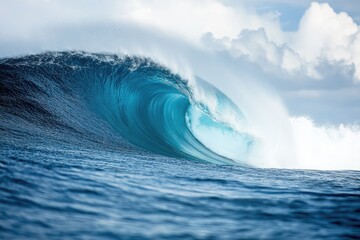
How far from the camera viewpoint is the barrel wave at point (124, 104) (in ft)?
30.7

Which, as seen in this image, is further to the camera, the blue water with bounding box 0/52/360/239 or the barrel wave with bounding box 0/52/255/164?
the barrel wave with bounding box 0/52/255/164

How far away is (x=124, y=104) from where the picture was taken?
12383 mm

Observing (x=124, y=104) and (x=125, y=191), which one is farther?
(x=124, y=104)

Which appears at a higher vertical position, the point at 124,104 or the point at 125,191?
the point at 124,104

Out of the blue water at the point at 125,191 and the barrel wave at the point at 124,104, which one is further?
the barrel wave at the point at 124,104

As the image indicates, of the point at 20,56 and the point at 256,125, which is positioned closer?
the point at 20,56

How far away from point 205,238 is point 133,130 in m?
8.41

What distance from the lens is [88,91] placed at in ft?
38.2

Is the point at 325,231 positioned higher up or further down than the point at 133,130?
further down

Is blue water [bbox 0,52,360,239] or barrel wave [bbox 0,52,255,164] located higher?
barrel wave [bbox 0,52,255,164]

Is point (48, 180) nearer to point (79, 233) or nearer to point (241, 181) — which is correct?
point (79, 233)

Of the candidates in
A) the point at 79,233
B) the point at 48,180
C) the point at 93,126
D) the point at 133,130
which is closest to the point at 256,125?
the point at 133,130

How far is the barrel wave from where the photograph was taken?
9.34 metres

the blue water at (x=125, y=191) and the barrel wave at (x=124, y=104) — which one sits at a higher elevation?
the barrel wave at (x=124, y=104)
